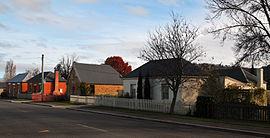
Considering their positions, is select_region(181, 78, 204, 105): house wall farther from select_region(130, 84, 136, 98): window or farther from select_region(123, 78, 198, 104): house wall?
select_region(130, 84, 136, 98): window

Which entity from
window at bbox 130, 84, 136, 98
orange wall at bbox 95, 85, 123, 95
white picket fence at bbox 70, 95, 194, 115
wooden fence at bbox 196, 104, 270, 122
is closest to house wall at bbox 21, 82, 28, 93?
orange wall at bbox 95, 85, 123, 95

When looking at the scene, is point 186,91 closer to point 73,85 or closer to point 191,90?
point 191,90

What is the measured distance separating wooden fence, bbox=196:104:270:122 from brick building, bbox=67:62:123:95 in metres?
25.4

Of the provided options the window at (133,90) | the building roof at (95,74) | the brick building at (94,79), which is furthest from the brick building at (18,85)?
the window at (133,90)

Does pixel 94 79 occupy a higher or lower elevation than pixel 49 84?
Result: higher

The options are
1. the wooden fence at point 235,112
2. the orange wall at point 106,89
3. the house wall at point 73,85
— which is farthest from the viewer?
the orange wall at point 106,89

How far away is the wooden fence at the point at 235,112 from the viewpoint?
16.6 m

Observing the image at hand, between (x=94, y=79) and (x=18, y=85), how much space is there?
87.2 feet

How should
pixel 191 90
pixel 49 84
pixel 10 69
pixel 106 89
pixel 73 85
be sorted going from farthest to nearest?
pixel 10 69 → pixel 49 84 → pixel 106 89 → pixel 73 85 → pixel 191 90

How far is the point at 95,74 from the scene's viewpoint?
45.4 metres

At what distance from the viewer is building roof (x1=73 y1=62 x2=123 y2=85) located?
141ft

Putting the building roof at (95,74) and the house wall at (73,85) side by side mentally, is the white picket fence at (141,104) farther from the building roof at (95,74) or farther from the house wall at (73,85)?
the building roof at (95,74)

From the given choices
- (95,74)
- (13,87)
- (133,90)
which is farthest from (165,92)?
(13,87)

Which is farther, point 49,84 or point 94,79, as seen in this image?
point 49,84
